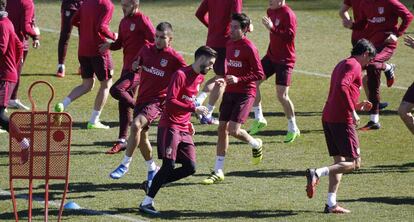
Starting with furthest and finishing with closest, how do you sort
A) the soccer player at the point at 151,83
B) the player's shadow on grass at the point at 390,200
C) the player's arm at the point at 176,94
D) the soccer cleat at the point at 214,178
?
the soccer cleat at the point at 214,178 < the soccer player at the point at 151,83 < the player's shadow on grass at the point at 390,200 < the player's arm at the point at 176,94

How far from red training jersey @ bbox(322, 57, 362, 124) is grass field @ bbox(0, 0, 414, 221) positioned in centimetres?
120

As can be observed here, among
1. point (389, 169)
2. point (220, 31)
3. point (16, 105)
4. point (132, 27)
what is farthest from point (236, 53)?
point (16, 105)

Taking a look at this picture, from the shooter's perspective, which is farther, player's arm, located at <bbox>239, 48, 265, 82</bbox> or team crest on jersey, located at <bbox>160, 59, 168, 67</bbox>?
player's arm, located at <bbox>239, 48, 265, 82</bbox>

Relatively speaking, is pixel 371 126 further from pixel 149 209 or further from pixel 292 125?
pixel 149 209

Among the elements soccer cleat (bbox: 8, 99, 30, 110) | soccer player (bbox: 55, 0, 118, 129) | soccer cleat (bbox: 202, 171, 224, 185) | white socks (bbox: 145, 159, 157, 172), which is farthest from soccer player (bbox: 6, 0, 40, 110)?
soccer cleat (bbox: 202, 171, 224, 185)

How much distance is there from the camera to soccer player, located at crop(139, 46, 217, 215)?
1376 centimetres

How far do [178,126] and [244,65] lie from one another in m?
2.15

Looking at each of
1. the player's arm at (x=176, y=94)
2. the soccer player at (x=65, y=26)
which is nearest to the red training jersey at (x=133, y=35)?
the player's arm at (x=176, y=94)

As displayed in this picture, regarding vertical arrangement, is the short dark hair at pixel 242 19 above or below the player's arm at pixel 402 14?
above

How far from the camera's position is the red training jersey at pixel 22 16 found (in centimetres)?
2056

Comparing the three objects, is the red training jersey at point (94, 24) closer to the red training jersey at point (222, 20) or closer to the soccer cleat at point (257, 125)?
the red training jersey at point (222, 20)

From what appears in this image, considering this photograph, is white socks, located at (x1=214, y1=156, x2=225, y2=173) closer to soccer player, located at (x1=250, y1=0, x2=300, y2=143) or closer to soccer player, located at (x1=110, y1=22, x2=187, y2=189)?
soccer player, located at (x1=110, y1=22, x2=187, y2=189)

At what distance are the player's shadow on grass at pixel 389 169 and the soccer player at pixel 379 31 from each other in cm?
252

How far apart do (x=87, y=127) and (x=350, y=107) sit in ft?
21.5
